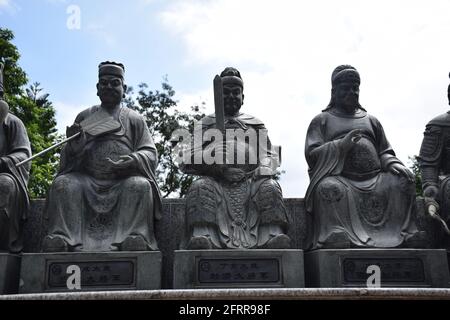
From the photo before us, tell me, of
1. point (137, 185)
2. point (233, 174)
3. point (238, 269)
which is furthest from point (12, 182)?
point (238, 269)

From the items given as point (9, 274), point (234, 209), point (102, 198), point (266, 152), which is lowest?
point (9, 274)

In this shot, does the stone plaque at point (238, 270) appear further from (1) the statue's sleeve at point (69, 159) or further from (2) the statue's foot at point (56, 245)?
(1) the statue's sleeve at point (69, 159)

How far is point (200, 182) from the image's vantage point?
6277 mm

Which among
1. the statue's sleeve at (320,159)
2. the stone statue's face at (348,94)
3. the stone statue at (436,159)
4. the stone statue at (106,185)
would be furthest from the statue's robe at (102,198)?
the stone statue at (436,159)

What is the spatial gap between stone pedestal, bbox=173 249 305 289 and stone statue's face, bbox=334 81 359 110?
2.45 m

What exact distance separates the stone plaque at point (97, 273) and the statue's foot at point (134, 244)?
5.8 inches

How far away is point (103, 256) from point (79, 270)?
294mm

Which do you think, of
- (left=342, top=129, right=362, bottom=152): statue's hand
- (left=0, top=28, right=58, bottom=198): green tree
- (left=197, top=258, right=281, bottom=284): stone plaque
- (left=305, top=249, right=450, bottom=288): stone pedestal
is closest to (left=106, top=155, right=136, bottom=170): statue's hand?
(left=197, top=258, right=281, bottom=284): stone plaque

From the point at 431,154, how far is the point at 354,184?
1.37m

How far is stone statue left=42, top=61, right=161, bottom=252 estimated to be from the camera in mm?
5988

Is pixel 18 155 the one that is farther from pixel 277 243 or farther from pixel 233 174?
pixel 277 243

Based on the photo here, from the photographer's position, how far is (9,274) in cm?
590

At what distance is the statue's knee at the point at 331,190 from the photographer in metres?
6.31
